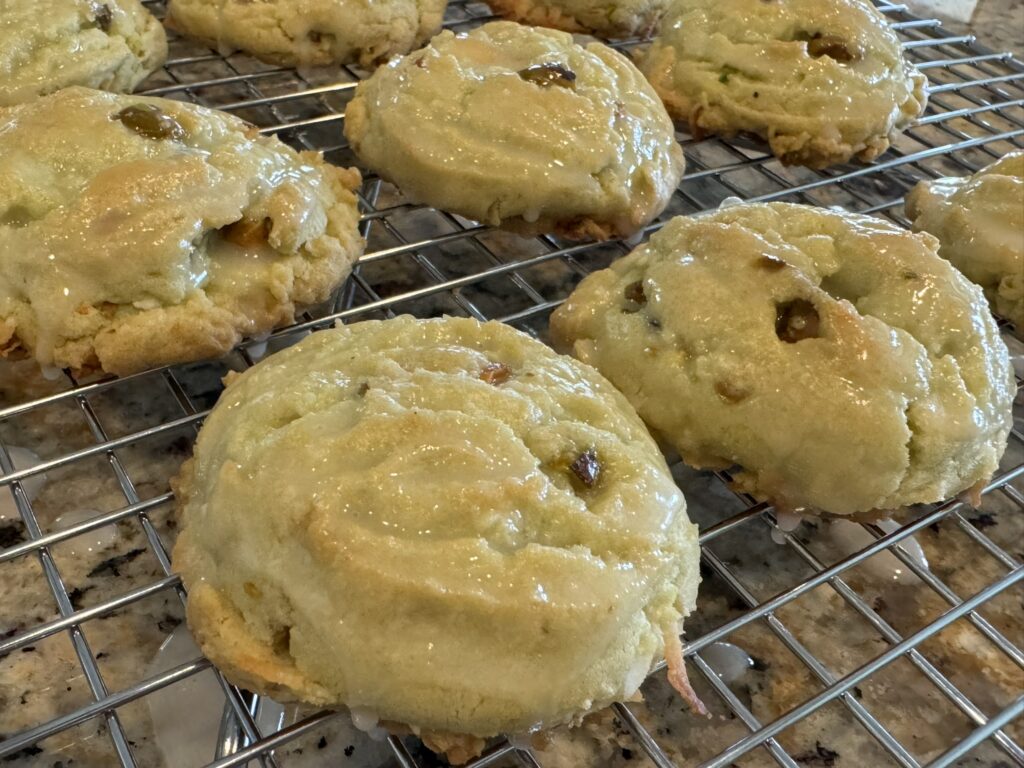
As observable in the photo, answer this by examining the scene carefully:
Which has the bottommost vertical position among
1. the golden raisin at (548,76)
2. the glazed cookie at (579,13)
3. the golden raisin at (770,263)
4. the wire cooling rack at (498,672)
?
the wire cooling rack at (498,672)

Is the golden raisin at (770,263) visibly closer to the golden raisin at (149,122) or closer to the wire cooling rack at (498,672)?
the wire cooling rack at (498,672)

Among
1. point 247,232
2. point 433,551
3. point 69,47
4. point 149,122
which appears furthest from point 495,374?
point 69,47

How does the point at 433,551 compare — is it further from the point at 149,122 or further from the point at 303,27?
the point at 303,27

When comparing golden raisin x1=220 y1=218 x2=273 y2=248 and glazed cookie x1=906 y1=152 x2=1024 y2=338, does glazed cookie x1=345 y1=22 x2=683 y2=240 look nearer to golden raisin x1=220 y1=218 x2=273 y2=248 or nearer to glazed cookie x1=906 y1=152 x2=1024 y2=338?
golden raisin x1=220 y1=218 x2=273 y2=248

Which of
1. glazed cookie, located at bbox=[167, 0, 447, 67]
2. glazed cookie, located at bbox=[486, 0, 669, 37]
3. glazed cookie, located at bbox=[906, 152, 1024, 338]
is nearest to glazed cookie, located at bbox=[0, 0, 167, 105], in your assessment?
glazed cookie, located at bbox=[167, 0, 447, 67]

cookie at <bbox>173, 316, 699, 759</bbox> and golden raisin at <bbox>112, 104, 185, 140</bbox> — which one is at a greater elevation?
golden raisin at <bbox>112, 104, 185, 140</bbox>

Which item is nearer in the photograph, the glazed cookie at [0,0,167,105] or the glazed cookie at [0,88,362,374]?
the glazed cookie at [0,88,362,374]

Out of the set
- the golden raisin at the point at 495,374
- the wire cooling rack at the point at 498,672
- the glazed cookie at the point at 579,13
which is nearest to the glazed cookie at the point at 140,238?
the wire cooling rack at the point at 498,672

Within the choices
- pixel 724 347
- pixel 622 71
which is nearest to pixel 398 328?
pixel 724 347
